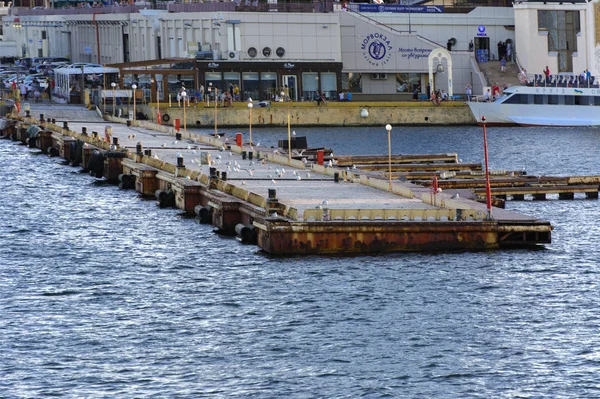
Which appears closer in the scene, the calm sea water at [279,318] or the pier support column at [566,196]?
the calm sea water at [279,318]

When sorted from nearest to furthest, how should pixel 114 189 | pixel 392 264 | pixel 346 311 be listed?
pixel 346 311 → pixel 392 264 → pixel 114 189

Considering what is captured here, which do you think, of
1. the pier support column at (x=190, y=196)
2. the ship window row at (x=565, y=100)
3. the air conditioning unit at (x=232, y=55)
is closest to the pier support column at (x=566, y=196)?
the pier support column at (x=190, y=196)

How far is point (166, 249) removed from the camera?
5650 cm

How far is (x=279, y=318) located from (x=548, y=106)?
7741 cm

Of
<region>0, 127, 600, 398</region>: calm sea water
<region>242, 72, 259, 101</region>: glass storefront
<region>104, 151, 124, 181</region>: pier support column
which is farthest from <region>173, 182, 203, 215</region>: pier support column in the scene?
<region>242, 72, 259, 101</region>: glass storefront

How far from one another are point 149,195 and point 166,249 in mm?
15876

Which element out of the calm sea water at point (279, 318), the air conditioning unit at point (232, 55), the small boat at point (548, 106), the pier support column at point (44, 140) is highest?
the air conditioning unit at point (232, 55)

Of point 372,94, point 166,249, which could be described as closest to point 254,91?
point 372,94

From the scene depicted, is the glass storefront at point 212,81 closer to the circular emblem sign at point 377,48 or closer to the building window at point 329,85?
the building window at point 329,85

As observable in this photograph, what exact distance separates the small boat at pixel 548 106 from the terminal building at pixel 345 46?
6324 mm

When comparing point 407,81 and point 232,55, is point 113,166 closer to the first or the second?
point 232,55

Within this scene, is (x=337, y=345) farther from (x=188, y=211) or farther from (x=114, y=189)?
(x=114, y=189)

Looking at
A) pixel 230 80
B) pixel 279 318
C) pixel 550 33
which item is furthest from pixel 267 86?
pixel 279 318

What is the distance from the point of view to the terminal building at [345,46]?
123m
